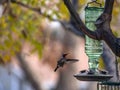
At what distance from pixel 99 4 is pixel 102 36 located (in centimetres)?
73

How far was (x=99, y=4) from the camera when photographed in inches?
194

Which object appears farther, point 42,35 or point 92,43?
point 42,35

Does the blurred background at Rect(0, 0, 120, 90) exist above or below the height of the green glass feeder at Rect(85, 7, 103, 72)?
below

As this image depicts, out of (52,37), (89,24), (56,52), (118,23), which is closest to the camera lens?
(89,24)

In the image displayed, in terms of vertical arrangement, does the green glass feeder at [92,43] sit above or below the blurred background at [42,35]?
above

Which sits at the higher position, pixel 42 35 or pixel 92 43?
pixel 92 43

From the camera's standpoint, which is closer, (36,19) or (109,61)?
(109,61)

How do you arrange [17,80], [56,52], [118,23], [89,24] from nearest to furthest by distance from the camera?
[89,24] → [118,23] → [56,52] → [17,80]

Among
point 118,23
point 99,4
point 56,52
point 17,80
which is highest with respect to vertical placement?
point 99,4

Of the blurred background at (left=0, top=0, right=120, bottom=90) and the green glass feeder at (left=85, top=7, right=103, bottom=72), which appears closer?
the green glass feeder at (left=85, top=7, right=103, bottom=72)

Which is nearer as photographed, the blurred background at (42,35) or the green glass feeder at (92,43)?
the green glass feeder at (92,43)

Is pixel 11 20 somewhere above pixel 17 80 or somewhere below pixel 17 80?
above

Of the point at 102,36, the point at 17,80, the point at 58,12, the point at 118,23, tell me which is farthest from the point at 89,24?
the point at 17,80

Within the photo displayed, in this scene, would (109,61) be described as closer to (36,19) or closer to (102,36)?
(102,36)
